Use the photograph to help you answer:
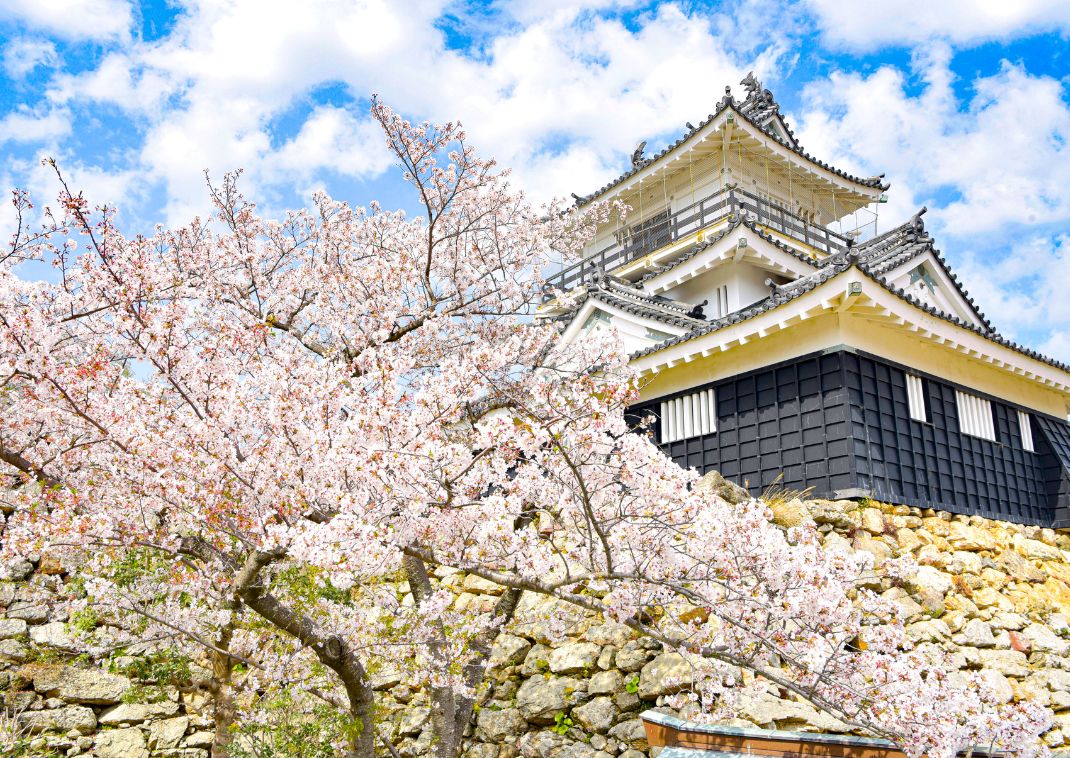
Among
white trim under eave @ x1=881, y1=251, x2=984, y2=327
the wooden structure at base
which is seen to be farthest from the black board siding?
the wooden structure at base

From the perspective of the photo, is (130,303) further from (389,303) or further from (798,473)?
(798,473)

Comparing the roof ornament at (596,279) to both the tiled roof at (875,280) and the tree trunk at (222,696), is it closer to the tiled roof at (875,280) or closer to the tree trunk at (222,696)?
the tiled roof at (875,280)

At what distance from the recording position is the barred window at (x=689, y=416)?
10531 mm

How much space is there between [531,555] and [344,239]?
5.93 metres

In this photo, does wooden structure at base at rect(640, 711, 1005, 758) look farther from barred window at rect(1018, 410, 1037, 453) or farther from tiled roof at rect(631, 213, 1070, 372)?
barred window at rect(1018, 410, 1037, 453)

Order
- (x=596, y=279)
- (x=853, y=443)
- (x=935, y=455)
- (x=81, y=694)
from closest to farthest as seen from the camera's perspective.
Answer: (x=81, y=694) → (x=853, y=443) → (x=935, y=455) → (x=596, y=279)

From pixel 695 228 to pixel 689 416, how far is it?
666 centimetres

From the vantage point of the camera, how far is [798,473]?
30.5 feet

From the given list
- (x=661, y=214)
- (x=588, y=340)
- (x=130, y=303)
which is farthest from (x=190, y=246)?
(x=661, y=214)

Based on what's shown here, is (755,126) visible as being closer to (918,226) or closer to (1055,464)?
(918,226)


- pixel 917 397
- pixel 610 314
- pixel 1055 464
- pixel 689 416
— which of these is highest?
pixel 610 314

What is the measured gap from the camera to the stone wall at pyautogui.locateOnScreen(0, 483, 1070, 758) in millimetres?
7031

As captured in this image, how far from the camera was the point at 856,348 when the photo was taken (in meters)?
9.27

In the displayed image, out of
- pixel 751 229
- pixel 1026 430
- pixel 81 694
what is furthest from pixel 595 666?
pixel 1026 430
